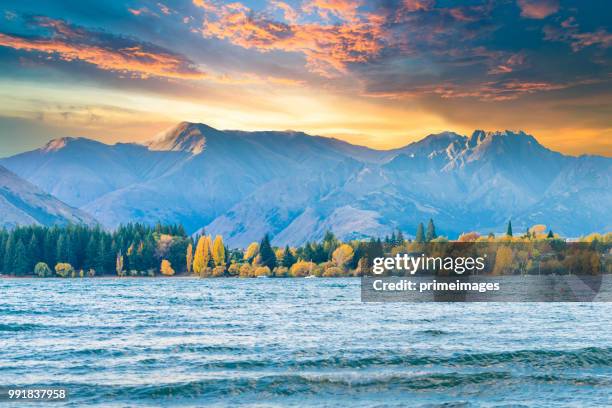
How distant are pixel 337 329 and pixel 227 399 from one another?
34407 millimetres

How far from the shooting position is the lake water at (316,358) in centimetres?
4622

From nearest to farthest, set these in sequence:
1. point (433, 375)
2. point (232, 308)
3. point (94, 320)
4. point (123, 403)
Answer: point (123, 403)
point (433, 375)
point (94, 320)
point (232, 308)

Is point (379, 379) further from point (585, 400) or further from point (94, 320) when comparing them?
point (94, 320)

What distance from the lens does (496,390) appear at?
48.2m

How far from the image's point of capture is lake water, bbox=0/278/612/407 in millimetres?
46219

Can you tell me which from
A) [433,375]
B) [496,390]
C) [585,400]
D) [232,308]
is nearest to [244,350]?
[433,375]

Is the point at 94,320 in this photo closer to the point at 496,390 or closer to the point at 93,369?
the point at 93,369

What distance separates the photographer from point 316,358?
5838 centimetres

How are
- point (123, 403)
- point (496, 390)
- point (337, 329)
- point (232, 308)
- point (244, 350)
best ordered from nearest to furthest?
point (123, 403) < point (496, 390) < point (244, 350) < point (337, 329) < point (232, 308)

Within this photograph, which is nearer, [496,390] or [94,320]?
[496,390]

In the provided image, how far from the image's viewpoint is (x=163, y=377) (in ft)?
165

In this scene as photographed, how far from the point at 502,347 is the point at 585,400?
19.3 meters

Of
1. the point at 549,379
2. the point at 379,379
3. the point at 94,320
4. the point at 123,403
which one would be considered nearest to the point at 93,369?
the point at 123,403

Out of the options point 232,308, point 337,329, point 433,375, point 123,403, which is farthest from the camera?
point 232,308
